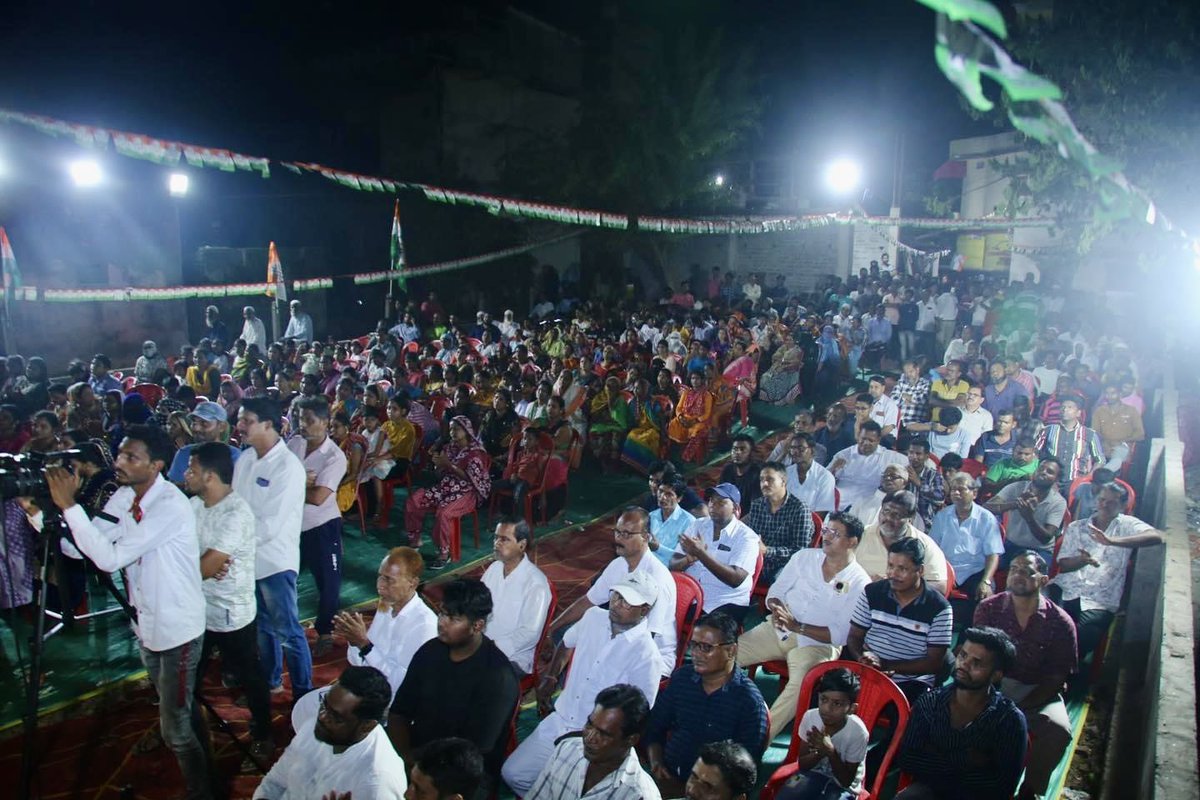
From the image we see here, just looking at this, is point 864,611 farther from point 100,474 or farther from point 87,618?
point 87,618

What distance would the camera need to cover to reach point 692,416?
957 cm

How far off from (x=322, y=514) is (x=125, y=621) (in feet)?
6.38

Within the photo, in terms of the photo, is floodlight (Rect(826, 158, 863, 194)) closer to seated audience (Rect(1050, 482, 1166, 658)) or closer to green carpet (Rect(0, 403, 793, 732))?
green carpet (Rect(0, 403, 793, 732))

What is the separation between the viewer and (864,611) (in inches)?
177

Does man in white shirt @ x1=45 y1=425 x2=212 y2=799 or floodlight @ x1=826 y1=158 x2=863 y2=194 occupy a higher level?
floodlight @ x1=826 y1=158 x2=863 y2=194

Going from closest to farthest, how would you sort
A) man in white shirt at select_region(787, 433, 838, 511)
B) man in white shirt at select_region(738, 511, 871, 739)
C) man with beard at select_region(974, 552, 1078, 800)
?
man with beard at select_region(974, 552, 1078, 800), man in white shirt at select_region(738, 511, 871, 739), man in white shirt at select_region(787, 433, 838, 511)

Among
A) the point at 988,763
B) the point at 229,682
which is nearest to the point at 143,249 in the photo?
the point at 229,682

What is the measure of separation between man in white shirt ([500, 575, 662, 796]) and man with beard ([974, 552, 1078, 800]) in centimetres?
192

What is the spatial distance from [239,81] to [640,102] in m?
9.63

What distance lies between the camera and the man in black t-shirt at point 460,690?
139 inches

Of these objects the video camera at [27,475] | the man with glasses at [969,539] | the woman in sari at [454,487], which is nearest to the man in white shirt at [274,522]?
the video camera at [27,475]

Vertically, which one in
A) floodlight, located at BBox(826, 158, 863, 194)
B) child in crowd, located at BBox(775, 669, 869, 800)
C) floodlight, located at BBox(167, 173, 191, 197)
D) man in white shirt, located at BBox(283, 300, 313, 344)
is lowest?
child in crowd, located at BBox(775, 669, 869, 800)

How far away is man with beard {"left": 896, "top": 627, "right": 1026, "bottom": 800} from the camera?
11.5ft

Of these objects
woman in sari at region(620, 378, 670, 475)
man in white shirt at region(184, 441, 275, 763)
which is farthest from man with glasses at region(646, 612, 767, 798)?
woman in sari at region(620, 378, 670, 475)
